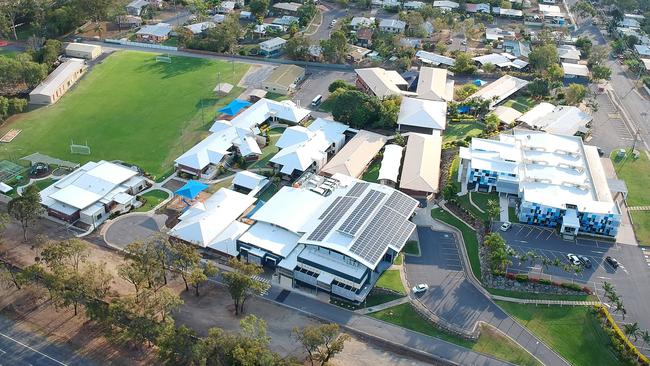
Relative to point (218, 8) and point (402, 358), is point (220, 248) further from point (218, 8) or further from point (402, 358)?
point (218, 8)

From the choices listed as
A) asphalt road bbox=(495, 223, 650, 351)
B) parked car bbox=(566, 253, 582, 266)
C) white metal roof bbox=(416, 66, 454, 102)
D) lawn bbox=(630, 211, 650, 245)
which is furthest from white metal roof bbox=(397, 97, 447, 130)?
parked car bbox=(566, 253, 582, 266)

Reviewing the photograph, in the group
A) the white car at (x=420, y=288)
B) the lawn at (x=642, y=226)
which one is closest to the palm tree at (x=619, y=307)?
the lawn at (x=642, y=226)

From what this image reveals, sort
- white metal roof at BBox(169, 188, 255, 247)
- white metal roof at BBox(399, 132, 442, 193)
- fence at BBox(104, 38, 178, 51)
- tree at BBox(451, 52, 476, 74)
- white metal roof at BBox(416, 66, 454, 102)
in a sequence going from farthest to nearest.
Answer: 1. fence at BBox(104, 38, 178, 51)
2. tree at BBox(451, 52, 476, 74)
3. white metal roof at BBox(416, 66, 454, 102)
4. white metal roof at BBox(399, 132, 442, 193)
5. white metal roof at BBox(169, 188, 255, 247)

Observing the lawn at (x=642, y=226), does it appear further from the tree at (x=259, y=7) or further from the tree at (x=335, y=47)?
the tree at (x=259, y=7)

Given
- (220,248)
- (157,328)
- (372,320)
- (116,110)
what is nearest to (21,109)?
(116,110)

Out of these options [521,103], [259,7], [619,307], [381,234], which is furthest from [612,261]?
[259,7]

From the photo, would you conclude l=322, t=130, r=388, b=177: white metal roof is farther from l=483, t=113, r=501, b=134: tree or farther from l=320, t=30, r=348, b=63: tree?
l=320, t=30, r=348, b=63: tree
